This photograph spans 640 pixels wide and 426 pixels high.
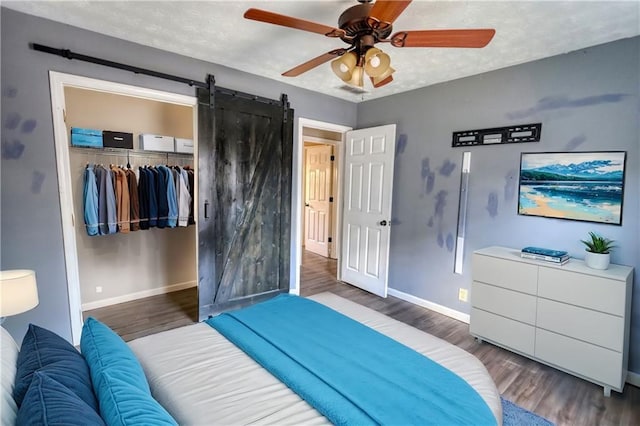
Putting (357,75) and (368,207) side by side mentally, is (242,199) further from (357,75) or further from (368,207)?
(357,75)

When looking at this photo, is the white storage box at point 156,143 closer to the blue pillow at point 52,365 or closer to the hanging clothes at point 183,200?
the hanging clothes at point 183,200

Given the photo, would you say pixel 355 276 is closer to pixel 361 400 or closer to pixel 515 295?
→ pixel 515 295

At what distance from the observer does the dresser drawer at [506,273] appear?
2459 mm

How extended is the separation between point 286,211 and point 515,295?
239 cm

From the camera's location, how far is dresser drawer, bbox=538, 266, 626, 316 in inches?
82.0

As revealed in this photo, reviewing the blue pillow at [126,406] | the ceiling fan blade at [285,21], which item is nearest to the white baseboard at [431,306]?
the ceiling fan blade at [285,21]

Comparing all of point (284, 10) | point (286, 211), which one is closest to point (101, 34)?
point (284, 10)

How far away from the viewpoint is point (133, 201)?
326 centimetres

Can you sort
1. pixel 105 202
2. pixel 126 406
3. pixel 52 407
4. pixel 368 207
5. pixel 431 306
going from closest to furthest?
pixel 52 407 < pixel 126 406 < pixel 105 202 < pixel 431 306 < pixel 368 207

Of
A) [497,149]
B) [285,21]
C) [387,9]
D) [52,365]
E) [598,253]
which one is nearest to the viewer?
[52,365]

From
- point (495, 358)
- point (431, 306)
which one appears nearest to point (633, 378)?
point (495, 358)

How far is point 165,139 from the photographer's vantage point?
11.6 feet

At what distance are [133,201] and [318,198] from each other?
11.2 feet

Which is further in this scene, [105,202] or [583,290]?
[105,202]
